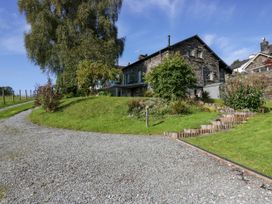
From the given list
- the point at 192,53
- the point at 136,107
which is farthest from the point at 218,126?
the point at 192,53

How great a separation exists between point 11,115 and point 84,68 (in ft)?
27.7

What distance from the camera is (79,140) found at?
9.93 metres

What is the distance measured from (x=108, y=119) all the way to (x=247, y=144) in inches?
317

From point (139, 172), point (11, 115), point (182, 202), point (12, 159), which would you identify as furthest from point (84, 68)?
point (182, 202)

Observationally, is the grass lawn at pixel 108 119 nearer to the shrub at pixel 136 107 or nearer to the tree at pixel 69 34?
Result: the shrub at pixel 136 107

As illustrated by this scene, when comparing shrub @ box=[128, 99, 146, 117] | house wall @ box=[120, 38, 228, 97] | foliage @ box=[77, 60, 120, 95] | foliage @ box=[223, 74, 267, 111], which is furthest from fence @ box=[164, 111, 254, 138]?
house wall @ box=[120, 38, 228, 97]

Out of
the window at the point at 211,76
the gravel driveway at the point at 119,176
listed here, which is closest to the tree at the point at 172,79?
the gravel driveway at the point at 119,176

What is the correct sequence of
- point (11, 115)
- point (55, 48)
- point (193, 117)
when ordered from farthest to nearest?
point (55, 48)
point (11, 115)
point (193, 117)

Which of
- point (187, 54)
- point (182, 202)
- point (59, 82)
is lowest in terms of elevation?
point (182, 202)

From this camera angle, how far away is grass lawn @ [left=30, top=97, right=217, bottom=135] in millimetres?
12086

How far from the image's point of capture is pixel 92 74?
84.3ft

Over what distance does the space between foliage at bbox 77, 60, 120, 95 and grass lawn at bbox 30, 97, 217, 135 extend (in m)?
6.47

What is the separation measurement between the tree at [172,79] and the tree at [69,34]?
32.3ft

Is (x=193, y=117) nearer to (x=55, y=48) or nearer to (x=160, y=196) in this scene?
(x=160, y=196)
